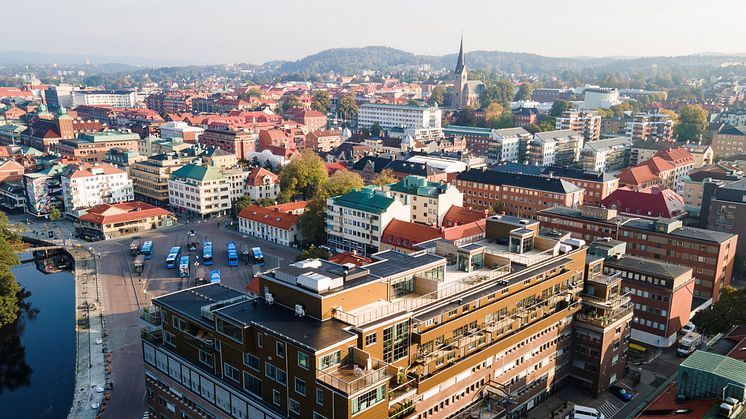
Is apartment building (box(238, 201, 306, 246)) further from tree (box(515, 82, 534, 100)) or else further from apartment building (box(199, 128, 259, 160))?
tree (box(515, 82, 534, 100))

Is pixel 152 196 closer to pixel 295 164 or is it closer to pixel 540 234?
pixel 295 164

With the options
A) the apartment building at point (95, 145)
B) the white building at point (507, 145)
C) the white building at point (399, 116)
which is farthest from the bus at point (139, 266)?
the white building at point (399, 116)

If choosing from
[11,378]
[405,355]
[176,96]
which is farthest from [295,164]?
[176,96]

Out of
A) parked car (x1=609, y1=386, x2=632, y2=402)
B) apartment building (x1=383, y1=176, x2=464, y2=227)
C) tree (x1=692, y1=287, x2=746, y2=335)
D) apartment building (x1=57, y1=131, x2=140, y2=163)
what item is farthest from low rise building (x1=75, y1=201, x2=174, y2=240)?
tree (x1=692, y1=287, x2=746, y2=335)

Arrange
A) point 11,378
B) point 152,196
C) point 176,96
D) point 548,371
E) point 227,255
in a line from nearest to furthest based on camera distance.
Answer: point 548,371
point 11,378
point 227,255
point 152,196
point 176,96

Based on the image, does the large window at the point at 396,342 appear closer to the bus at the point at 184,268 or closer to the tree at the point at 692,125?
the bus at the point at 184,268

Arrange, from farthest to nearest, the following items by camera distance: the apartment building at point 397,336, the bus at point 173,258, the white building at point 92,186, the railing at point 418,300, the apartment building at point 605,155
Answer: the apartment building at point 605,155
the white building at point 92,186
the bus at point 173,258
the railing at point 418,300
the apartment building at point 397,336
